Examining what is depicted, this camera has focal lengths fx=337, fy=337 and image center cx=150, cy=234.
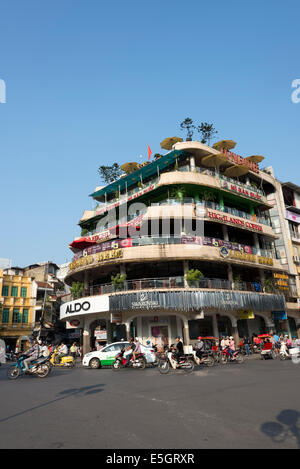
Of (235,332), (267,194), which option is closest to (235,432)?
(235,332)

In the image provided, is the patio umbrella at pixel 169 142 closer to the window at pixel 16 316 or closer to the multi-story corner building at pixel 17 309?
the multi-story corner building at pixel 17 309

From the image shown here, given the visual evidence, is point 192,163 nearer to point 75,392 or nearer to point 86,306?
point 86,306

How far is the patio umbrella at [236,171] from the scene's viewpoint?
33.4 metres

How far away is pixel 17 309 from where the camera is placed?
48156mm

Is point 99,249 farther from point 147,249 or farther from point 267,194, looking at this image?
point 267,194

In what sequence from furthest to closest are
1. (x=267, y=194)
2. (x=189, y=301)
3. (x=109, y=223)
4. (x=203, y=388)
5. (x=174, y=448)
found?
(x=267, y=194) < (x=109, y=223) < (x=189, y=301) < (x=203, y=388) < (x=174, y=448)

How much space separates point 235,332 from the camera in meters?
29.8

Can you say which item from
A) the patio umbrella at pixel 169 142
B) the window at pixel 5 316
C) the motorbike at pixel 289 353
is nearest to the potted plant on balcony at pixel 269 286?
the motorbike at pixel 289 353

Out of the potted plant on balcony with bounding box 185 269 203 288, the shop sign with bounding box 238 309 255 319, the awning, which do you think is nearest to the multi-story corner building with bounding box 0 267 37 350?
the awning

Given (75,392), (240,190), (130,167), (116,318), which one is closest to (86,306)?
(116,318)

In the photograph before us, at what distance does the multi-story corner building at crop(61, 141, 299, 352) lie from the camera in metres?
26.6

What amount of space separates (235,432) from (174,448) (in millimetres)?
1262

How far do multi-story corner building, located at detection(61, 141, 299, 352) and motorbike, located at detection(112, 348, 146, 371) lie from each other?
7.16 meters
